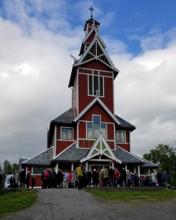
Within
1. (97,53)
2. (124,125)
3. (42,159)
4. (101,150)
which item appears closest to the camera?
(101,150)

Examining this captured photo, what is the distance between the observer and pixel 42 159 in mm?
40562

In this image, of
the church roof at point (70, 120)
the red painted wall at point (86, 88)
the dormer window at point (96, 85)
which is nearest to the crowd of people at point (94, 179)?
the church roof at point (70, 120)

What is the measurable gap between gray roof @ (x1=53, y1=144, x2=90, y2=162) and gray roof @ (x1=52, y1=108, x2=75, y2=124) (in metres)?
2.55

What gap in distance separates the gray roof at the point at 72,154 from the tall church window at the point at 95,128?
1802mm

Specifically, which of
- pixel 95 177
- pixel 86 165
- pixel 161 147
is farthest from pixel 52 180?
pixel 161 147

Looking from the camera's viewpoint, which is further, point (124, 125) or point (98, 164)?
point (124, 125)

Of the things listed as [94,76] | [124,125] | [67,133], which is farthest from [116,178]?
[94,76]

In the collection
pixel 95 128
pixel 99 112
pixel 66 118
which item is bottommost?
pixel 95 128

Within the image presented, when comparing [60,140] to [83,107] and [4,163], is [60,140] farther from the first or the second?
[4,163]

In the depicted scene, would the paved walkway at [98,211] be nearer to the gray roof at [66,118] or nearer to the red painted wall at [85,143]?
the red painted wall at [85,143]

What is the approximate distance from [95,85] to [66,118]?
4614 mm

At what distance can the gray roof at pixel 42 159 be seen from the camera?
130 ft

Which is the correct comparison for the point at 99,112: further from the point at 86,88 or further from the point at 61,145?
the point at 61,145

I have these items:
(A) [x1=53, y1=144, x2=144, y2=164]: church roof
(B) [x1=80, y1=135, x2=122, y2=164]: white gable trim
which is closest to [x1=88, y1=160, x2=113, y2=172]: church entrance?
(B) [x1=80, y1=135, x2=122, y2=164]: white gable trim
